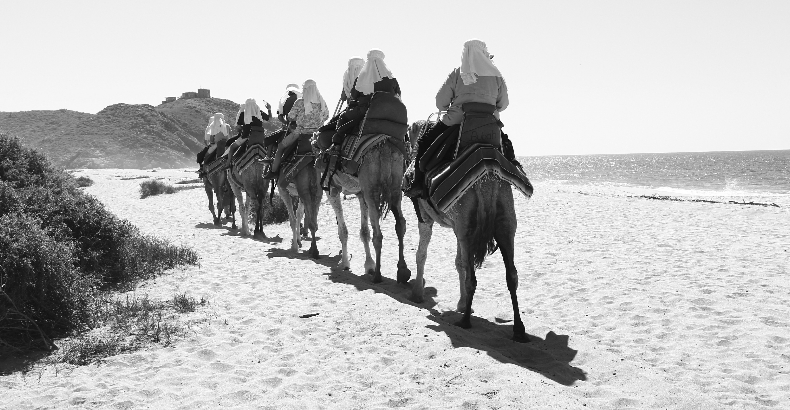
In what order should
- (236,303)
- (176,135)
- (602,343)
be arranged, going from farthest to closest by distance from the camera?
(176,135) < (236,303) < (602,343)

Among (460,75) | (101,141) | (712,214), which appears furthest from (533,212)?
(101,141)

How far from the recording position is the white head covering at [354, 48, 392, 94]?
8680mm

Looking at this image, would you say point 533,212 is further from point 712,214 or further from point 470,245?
point 470,245

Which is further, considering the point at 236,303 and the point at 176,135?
the point at 176,135

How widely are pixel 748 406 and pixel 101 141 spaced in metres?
97.7

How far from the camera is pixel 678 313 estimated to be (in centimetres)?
679

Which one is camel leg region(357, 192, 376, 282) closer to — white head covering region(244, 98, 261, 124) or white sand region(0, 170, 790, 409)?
white sand region(0, 170, 790, 409)

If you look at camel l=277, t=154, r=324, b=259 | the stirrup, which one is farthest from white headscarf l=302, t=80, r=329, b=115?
the stirrup

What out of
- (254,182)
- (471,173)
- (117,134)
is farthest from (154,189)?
(117,134)

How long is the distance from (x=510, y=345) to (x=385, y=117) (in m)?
4.10

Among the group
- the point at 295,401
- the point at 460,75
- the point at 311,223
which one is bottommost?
the point at 295,401

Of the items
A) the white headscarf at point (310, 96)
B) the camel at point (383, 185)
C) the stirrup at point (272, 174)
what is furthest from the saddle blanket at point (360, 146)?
the stirrup at point (272, 174)

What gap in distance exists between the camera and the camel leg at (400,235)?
8.34 metres

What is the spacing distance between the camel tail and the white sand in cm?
102
